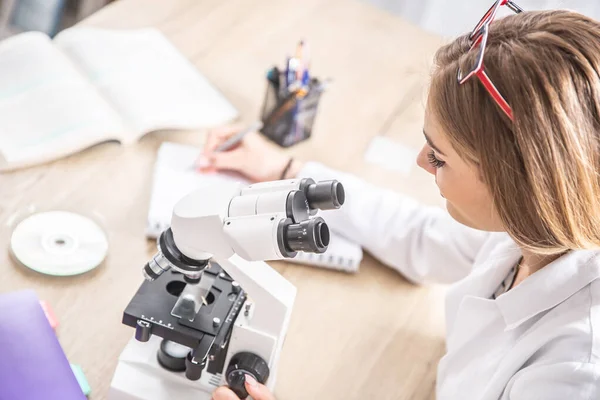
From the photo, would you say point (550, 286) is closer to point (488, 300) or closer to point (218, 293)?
point (488, 300)

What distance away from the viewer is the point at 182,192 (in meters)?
1.36

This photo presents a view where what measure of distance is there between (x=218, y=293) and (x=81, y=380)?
232mm

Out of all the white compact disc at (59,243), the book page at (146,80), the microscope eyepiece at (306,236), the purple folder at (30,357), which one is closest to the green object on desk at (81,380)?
the purple folder at (30,357)

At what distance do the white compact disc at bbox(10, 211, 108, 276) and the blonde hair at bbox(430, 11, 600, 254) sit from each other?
24.9 inches

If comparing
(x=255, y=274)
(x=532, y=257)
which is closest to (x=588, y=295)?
(x=532, y=257)

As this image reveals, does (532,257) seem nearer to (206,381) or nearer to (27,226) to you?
(206,381)

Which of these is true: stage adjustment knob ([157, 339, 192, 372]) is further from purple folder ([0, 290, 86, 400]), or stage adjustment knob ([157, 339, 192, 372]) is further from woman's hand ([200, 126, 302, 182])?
woman's hand ([200, 126, 302, 182])

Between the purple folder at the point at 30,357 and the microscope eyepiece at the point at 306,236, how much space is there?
419 mm

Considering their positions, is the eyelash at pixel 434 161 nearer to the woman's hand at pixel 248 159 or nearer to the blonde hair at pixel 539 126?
the blonde hair at pixel 539 126

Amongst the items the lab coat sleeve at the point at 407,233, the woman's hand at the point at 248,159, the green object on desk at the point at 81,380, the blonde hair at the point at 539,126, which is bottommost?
the green object on desk at the point at 81,380

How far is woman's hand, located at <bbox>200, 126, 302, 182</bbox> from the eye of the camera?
1433mm

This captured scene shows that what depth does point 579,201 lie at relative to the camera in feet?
2.95

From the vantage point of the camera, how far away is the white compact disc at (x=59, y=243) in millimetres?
1196

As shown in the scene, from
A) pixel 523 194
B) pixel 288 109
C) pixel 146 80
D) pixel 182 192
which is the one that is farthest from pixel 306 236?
pixel 146 80
